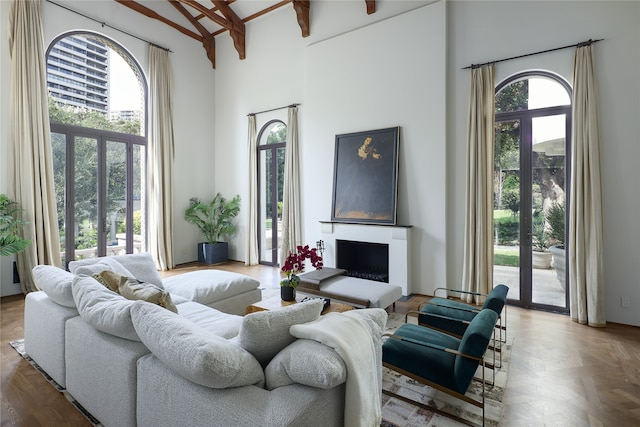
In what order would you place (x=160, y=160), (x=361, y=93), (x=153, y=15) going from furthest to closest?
(x=160, y=160) → (x=153, y=15) → (x=361, y=93)

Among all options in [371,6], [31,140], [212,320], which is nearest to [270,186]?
[371,6]

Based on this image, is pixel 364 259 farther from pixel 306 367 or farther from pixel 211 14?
pixel 211 14

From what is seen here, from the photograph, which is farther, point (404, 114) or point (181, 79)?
point (181, 79)

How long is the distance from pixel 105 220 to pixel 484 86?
6620 millimetres

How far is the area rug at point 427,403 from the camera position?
82.5 inches

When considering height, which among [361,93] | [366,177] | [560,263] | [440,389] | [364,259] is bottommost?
[440,389]

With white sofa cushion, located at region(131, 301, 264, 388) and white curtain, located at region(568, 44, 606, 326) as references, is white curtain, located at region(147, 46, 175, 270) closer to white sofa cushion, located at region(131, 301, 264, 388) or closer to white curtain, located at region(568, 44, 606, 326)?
white sofa cushion, located at region(131, 301, 264, 388)

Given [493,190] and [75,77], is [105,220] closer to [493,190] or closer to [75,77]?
[75,77]

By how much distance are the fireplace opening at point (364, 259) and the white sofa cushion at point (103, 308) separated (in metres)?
3.77

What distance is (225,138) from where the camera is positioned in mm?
7695

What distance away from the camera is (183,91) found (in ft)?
23.7

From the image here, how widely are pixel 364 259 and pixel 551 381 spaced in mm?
3189

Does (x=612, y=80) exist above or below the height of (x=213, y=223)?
above

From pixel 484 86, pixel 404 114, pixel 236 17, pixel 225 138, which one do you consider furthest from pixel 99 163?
pixel 484 86
